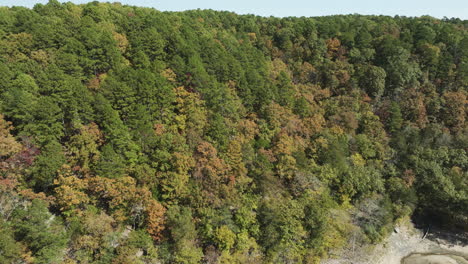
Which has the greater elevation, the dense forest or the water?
the dense forest

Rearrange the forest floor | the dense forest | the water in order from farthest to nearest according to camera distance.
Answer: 1. the water
2. the forest floor
3. the dense forest

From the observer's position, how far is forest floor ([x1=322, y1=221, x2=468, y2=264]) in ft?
144

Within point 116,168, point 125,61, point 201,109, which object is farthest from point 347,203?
point 125,61

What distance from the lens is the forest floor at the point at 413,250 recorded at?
43.8 metres

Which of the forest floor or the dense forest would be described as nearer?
the dense forest

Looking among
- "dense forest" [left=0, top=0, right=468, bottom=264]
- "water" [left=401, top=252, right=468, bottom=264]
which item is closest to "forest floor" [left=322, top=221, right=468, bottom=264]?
"water" [left=401, top=252, right=468, bottom=264]

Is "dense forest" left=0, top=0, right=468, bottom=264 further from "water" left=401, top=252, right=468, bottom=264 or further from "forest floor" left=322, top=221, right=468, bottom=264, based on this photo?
"water" left=401, top=252, right=468, bottom=264

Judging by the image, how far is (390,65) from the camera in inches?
2749

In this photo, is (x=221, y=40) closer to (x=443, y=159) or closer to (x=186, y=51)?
(x=186, y=51)

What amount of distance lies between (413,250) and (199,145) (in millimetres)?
39702

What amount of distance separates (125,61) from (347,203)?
44808 mm

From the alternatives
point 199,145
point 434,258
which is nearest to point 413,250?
point 434,258

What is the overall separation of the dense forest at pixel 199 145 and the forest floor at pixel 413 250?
2.32 m

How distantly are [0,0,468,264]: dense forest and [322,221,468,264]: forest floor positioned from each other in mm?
2324
